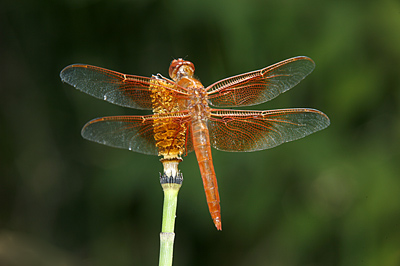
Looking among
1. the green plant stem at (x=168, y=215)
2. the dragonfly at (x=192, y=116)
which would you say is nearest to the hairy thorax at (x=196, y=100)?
the dragonfly at (x=192, y=116)

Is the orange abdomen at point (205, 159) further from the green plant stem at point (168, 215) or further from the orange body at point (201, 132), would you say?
the green plant stem at point (168, 215)

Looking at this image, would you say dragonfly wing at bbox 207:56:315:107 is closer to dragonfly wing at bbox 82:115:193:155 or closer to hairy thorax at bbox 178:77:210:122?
hairy thorax at bbox 178:77:210:122

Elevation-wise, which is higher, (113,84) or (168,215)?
(113,84)

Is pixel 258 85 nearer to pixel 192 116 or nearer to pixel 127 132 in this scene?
pixel 192 116

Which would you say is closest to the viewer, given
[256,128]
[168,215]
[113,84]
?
[168,215]

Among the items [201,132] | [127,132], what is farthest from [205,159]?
[127,132]

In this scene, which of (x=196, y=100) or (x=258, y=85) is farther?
(x=258, y=85)

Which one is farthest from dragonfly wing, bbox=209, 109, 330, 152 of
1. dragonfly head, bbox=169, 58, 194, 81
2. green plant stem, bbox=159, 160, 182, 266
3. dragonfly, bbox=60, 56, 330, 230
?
green plant stem, bbox=159, 160, 182, 266
